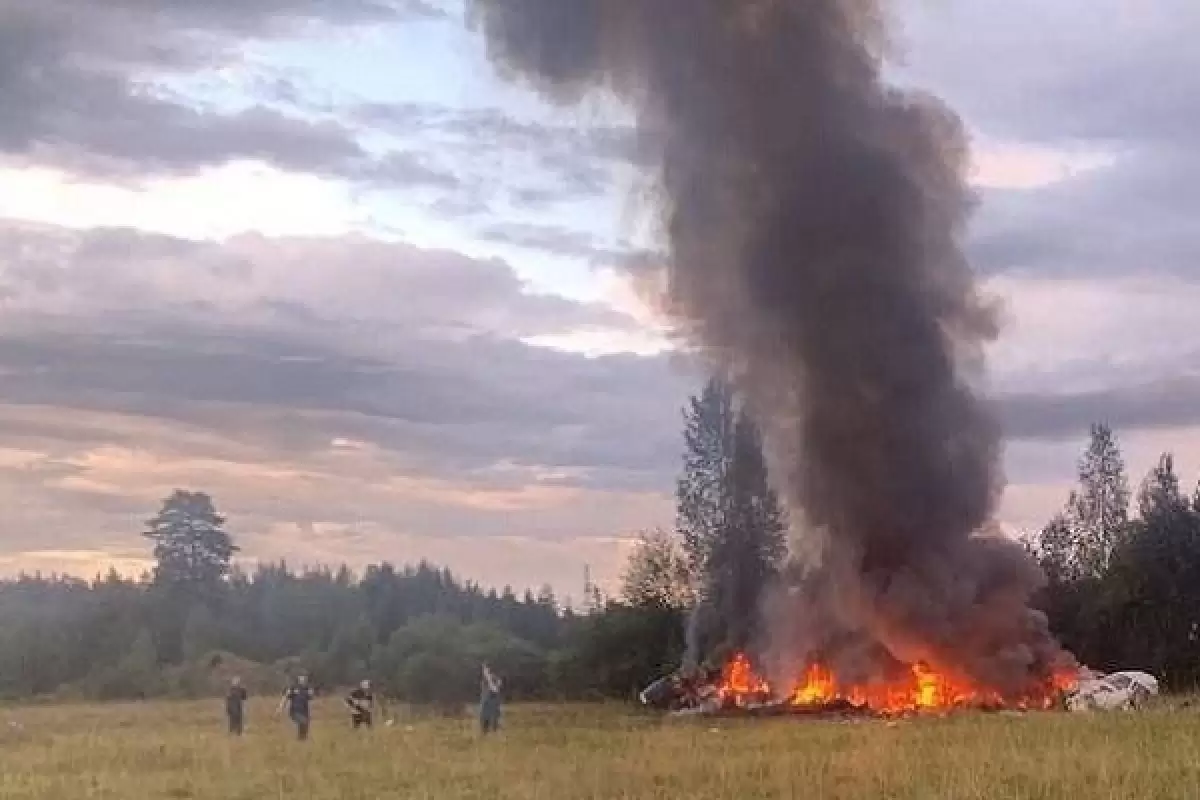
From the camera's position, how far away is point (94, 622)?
98375 millimetres

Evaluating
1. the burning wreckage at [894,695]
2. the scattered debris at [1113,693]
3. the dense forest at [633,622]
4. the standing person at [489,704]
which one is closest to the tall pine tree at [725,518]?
the dense forest at [633,622]

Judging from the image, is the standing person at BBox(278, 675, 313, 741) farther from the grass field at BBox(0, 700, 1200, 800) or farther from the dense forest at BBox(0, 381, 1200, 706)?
the dense forest at BBox(0, 381, 1200, 706)

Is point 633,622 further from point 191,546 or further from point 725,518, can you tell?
point 191,546

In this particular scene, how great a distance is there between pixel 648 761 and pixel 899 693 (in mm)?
23757

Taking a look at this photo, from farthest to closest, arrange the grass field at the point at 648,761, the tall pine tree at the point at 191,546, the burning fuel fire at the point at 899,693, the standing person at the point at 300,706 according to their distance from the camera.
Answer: the tall pine tree at the point at 191,546, the burning fuel fire at the point at 899,693, the standing person at the point at 300,706, the grass field at the point at 648,761

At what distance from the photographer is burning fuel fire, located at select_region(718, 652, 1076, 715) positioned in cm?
4959

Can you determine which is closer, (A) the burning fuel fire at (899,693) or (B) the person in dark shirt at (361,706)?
(B) the person in dark shirt at (361,706)

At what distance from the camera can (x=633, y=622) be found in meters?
72.3

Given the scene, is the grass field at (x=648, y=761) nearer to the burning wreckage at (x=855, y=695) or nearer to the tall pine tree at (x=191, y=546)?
the burning wreckage at (x=855, y=695)

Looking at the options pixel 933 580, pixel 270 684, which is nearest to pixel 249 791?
pixel 933 580

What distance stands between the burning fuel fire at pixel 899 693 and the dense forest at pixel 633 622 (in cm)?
850

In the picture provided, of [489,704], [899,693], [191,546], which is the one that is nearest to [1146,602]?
[899,693]

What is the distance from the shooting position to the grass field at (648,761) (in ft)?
80.6

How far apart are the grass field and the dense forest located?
23.0 m
